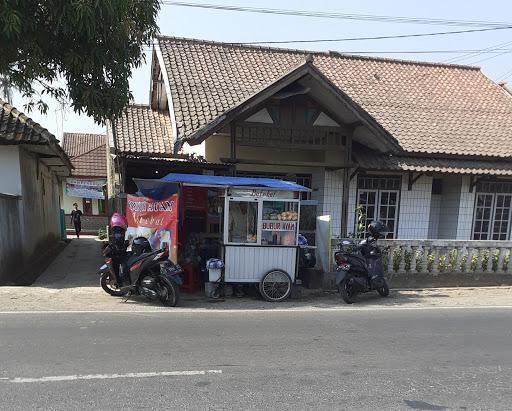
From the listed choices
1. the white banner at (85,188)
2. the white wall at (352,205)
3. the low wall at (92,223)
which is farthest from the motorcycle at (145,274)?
the low wall at (92,223)

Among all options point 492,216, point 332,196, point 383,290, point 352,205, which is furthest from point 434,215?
point 383,290

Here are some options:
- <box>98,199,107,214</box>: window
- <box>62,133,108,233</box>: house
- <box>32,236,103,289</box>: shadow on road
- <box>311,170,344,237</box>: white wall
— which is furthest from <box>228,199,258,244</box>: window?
<box>98,199,107,214</box>: window

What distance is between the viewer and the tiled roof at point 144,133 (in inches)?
496

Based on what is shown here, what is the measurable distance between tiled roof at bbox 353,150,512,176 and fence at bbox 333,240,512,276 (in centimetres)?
271

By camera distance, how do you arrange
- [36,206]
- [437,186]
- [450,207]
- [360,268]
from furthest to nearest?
[437,186]
[36,206]
[450,207]
[360,268]

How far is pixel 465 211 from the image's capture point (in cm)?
1366

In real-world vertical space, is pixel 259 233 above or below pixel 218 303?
above

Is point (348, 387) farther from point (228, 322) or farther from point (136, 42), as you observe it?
point (136, 42)

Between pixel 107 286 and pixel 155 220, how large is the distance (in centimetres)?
151

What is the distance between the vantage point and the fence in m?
10.1

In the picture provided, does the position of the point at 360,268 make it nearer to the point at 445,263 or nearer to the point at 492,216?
the point at 445,263

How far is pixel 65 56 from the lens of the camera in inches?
278

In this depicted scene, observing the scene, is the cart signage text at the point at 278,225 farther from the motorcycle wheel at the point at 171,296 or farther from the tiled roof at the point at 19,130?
the tiled roof at the point at 19,130

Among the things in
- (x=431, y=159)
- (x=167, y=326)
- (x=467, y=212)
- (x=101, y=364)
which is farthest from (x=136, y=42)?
(x=467, y=212)
